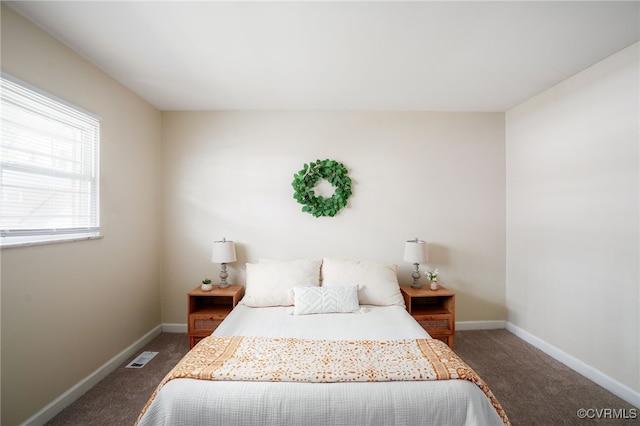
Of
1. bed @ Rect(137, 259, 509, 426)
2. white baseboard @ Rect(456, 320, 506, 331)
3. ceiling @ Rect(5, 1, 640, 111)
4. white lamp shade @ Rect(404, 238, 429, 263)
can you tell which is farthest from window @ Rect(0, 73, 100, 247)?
white baseboard @ Rect(456, 320, 506, 331)

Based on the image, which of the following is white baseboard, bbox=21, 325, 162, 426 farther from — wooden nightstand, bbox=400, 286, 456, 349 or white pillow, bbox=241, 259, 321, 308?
wooden nightstand, bbox=400, 286, 456, 349

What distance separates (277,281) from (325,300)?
532mm

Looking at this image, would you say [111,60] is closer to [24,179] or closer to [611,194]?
[24,179]

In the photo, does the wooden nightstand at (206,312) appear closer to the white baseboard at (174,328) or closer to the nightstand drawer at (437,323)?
the white baseboard at (174,328)

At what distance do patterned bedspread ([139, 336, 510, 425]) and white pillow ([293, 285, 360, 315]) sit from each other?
0.55 meters

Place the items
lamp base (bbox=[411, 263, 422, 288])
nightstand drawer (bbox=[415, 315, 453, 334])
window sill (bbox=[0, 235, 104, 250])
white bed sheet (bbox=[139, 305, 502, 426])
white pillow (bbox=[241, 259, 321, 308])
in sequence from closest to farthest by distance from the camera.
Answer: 1. white bed sheet (bbox=[139, 305, 502, 426])
2. window sill (bbox=[0, 235, 104, 250])
3. white pillow (bbox=[241, 259, 321, 308])
4. nightstand drawer (bbox=[415, 315, 453, 334])
5. lamp base (bbox=[411, 263, 422, 288])

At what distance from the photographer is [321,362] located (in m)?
1.61

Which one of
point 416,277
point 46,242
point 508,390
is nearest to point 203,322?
point 46,242

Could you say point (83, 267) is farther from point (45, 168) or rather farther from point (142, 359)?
point (142, 359)

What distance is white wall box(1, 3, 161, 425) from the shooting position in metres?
1.68

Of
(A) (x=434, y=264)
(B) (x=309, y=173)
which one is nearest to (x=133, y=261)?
(B) (x=309, y=173)

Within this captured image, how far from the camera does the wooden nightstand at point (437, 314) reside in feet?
9.18

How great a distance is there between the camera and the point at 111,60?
2191mm

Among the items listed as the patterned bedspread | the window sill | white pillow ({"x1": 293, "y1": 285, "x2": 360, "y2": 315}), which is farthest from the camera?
white pillow ({"x1": 293, "y1": 285, "x2": 360, "y2": 315})
